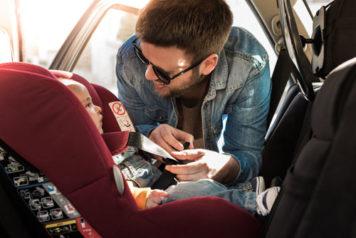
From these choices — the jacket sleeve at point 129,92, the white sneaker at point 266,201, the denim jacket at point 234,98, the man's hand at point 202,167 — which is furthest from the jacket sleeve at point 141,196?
the jacket sleeve at point 129,92

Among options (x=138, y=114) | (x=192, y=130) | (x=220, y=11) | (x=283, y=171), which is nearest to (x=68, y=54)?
(x=138, y=114)

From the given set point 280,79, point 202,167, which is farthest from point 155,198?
point 280,79

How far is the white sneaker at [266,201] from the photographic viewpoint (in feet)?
3.18

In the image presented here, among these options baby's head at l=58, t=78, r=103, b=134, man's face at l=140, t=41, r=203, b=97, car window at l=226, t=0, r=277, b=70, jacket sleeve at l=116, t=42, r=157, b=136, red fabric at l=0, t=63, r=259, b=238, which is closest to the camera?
red fabric at l=0, t=63, r=259, b=238

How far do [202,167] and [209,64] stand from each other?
1.51ft

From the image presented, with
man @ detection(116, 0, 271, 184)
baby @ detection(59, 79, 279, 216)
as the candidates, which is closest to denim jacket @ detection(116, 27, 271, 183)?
man @ detection(116, 0, 271, 184)

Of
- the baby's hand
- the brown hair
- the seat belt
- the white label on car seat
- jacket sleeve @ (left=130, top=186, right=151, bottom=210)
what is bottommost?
jacket sleeve @ (left=130, top=186, right=151, bottom=210)

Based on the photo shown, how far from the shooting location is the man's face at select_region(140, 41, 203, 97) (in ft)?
4.91

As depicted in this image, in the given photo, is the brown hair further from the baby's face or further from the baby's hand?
the baby's hand

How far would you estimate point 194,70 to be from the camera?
1.56m

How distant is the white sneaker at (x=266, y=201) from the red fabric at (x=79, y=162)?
0.17ft

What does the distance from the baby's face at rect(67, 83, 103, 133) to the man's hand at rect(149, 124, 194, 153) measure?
0.20 m

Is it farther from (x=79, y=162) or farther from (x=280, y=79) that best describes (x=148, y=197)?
(x=280, y=79)

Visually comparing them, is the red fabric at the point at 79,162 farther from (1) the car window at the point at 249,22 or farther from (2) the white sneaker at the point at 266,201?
(1) the car window at the point at 249,22
